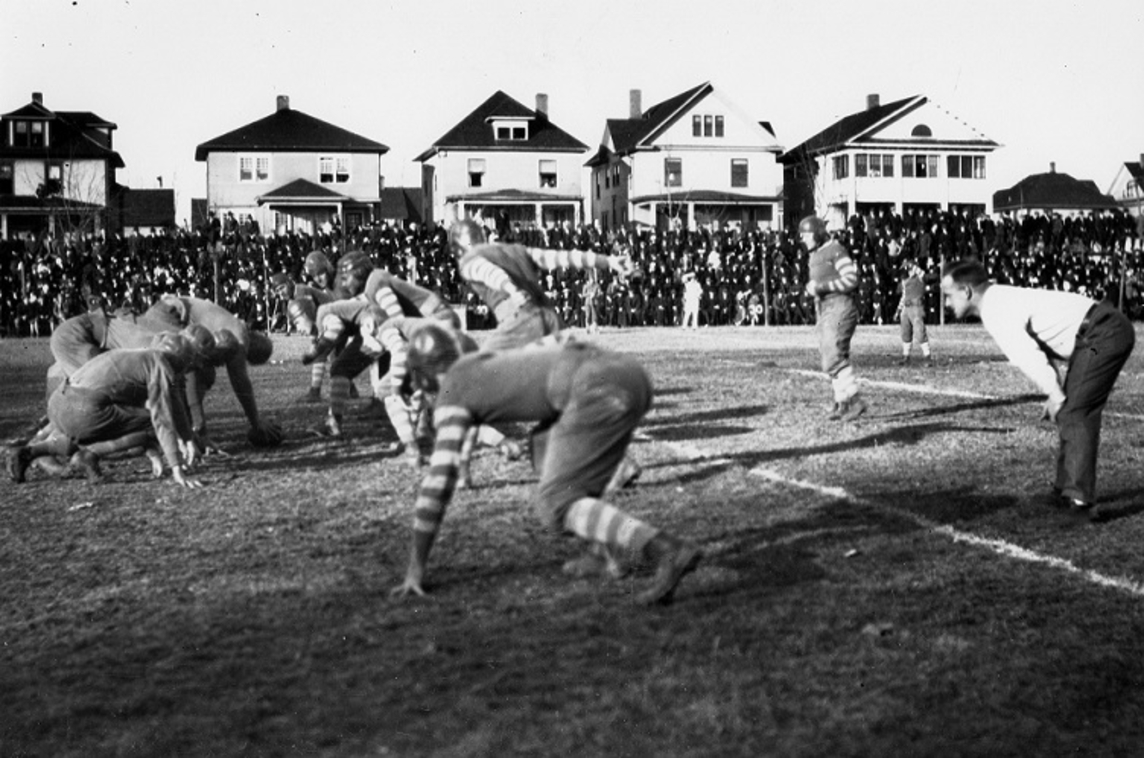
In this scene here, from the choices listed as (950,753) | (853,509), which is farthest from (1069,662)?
(853,509)

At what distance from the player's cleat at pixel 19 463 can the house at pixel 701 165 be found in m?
57.1

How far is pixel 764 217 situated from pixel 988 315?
62678 mm

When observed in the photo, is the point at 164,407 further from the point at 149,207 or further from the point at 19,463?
the point at 149,207

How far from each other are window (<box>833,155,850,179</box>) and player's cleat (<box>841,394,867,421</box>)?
190ft

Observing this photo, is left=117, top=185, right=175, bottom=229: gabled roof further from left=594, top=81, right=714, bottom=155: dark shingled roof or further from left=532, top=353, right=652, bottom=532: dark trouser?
left=532, top=353, right=652, bottom=532: dark trouser

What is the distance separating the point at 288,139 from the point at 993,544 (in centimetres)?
6208

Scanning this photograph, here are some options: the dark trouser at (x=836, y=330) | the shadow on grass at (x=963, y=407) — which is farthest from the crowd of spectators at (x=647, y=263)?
the dark trouser at (x=836, y=330)

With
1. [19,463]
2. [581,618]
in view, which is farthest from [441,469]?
[19,463]

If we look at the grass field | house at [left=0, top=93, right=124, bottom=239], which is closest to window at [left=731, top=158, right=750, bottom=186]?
house at [left=0, top=93, right=124, bottom=239]

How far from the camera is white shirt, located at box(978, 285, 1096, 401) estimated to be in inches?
320

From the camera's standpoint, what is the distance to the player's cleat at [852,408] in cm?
1338

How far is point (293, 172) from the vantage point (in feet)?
217

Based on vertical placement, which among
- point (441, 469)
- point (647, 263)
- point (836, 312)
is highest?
point (647, 263)

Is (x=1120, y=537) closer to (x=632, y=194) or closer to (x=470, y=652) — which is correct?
(x=470, y=652)
